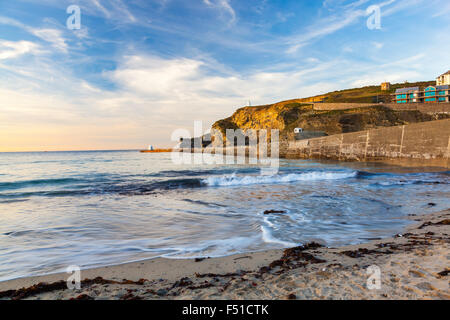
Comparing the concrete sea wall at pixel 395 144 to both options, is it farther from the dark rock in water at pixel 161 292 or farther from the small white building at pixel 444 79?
the small white building at pixel 444 79

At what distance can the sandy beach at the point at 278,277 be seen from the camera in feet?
7.50

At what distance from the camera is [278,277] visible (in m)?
2.71

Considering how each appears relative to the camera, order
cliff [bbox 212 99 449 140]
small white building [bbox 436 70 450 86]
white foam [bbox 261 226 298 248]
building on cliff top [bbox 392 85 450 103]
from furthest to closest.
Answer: small white building [bbox 436 70 450 86] → building on cliff top [bbox 392 85 450 103] → cliff [bbox 212 99 449 140] → white foam [bbox 261 226 298 248]

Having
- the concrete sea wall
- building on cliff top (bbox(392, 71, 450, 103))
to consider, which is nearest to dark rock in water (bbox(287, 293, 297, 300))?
the concrete sea wall

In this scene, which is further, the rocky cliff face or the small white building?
the small white building

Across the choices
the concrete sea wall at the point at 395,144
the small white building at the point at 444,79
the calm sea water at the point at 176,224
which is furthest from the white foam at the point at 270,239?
the small white building at the point at 444,79

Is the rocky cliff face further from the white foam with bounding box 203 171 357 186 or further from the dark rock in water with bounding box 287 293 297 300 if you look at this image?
the dark rock in water with bounding box 287 293 297 300

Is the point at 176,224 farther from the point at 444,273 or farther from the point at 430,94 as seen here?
the point at 430,94

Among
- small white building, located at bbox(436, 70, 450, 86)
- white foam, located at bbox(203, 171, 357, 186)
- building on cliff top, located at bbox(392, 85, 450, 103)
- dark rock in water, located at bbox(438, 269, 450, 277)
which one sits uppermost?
small white building, located at bbox(436, 70, 450, 86)

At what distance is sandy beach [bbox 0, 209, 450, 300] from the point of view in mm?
2285

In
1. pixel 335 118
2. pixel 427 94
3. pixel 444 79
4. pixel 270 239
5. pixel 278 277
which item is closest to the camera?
pixel 278 277

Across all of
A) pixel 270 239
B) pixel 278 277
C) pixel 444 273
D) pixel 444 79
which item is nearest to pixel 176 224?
pixel 270 239

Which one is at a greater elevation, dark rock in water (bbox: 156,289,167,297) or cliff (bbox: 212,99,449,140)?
cliff (bbox: 212,99,449,140)
